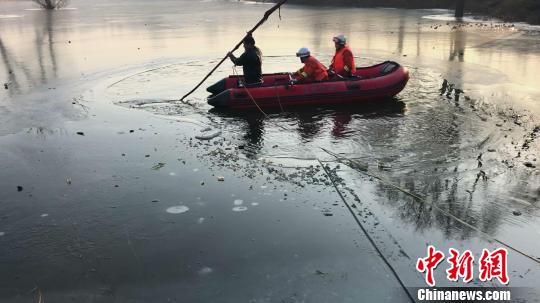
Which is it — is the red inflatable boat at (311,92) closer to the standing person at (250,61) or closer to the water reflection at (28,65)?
the standing person at (250,61)

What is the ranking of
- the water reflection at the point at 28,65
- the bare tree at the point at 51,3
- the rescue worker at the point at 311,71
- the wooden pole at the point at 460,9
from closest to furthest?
the rescue worker at the point at 311,71 < the water reflection at the point at 28,65 < the wooden pole at the point at 460,9 < the bare tree at the point at 51,3

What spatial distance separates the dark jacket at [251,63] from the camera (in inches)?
456

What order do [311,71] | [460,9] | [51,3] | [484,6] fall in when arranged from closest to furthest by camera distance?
[311,71] < [460,9] < [484,6] < [51,3]

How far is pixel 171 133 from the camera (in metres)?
10.1

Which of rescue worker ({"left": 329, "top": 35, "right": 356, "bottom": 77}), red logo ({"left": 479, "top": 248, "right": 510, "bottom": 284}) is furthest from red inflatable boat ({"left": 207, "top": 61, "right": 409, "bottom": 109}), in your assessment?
red logo ({"left": 479, "top": 248, "right": 510, "bottom": 284})

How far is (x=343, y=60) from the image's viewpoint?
39.8ft

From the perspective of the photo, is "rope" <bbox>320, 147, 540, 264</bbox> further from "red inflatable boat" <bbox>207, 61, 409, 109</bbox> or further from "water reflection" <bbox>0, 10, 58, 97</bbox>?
"water reflection" <bbox>0, 10, 58, 97</bbox>

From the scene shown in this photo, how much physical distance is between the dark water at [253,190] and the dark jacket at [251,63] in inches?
50.4

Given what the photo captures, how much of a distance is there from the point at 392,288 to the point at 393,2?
46.0 metres

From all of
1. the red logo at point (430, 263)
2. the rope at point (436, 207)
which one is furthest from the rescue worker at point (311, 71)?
the red logo at point (430, 263)

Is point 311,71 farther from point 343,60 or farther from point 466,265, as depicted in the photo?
point 466,265

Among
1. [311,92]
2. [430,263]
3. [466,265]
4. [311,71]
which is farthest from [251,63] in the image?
[466,265]

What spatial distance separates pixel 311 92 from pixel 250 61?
1760 mm

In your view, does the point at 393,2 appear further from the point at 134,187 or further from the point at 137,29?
the point at 134,187
